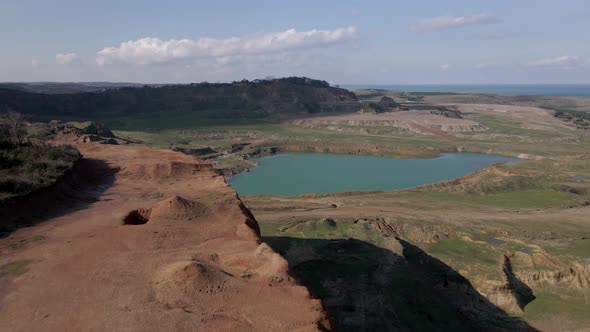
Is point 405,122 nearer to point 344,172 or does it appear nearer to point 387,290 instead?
point 344,172

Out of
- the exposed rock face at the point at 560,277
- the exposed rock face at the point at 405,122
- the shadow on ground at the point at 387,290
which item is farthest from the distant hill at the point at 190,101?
the exposed rock face at the point at 560,277

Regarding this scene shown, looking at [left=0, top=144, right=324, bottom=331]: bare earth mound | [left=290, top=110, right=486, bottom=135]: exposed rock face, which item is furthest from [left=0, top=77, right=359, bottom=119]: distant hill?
[left=0, top=144, right=324, bottom=331]: bare earth mound

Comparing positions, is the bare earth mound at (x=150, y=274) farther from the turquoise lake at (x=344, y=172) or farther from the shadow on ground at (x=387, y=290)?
the turquoise lake at (x=344, y=172)

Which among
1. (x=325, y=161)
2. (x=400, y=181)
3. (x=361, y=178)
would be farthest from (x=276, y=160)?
(x=400, y=181)

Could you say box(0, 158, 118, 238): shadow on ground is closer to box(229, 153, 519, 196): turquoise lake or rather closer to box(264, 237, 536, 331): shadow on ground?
box(264, 237, 536, 331): shadow on ground

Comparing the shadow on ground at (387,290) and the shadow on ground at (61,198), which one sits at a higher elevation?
the shadow on ground at (61,198)

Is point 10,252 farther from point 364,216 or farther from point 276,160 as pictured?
point 276,160
